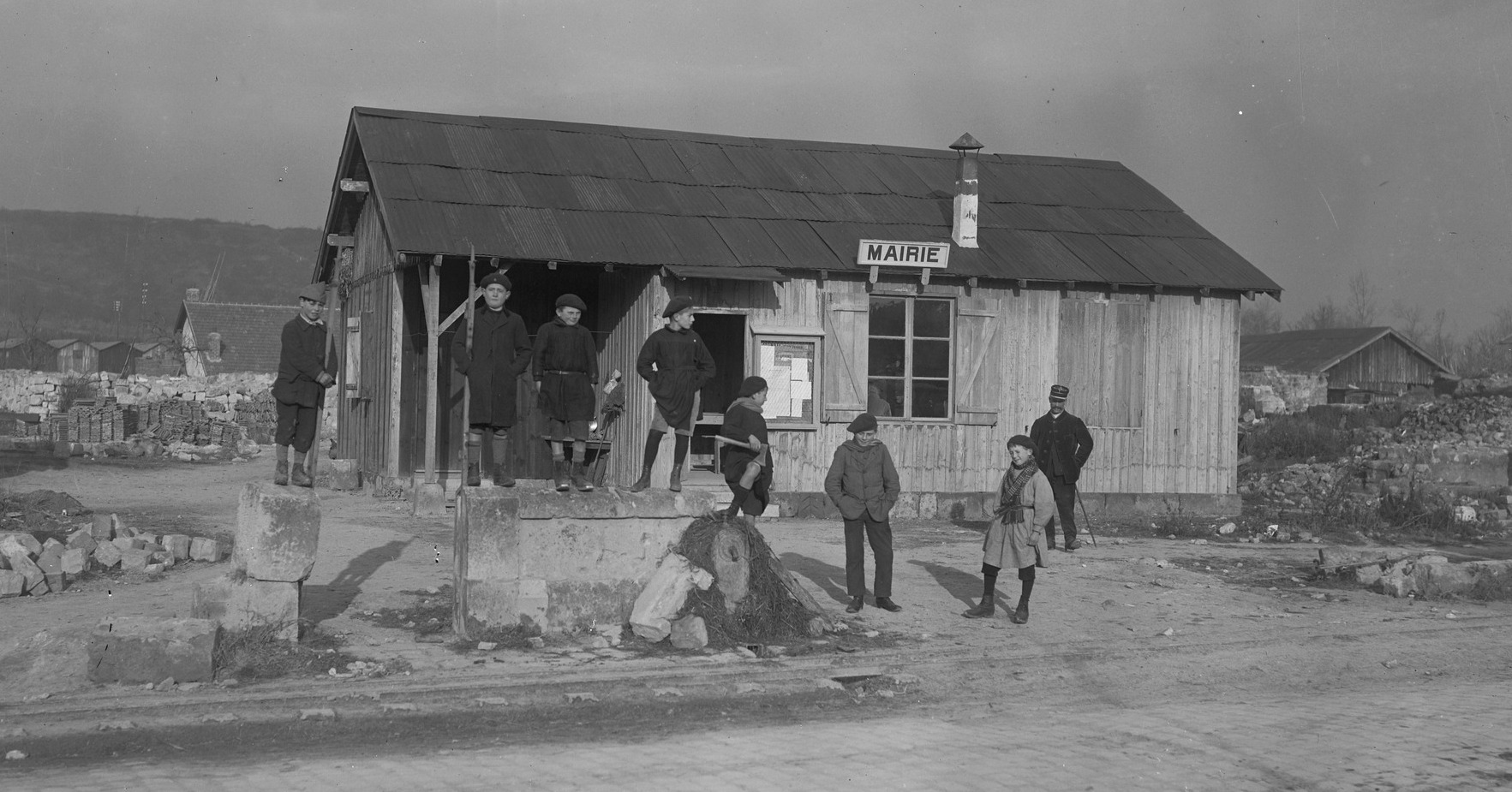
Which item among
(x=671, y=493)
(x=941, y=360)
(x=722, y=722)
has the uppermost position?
(x=941, y=360)

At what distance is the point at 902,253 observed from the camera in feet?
59.7

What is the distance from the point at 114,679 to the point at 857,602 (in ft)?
18.1

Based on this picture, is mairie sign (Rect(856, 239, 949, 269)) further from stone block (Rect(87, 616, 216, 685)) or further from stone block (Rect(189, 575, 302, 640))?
stone block (Rect(87, 616, 216, 685))

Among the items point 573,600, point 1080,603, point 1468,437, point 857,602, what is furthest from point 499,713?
point 1468,437

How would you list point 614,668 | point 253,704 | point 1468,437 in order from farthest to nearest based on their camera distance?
1. point 1468,437
2. point 614,668
3. point 253,704

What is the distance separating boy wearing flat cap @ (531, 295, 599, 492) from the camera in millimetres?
10078

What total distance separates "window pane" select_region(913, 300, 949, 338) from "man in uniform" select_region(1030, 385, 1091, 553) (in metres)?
3.86

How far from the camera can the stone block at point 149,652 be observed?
26.7ft

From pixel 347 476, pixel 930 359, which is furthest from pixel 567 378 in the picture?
pixel 347 476

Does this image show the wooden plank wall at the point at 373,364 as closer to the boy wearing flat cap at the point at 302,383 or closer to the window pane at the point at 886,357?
the window pane at the point at 886,357

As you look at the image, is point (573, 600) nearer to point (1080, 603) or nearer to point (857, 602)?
point (857, 602)

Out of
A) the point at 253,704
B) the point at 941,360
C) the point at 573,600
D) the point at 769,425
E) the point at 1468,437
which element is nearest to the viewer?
the point at 253,704

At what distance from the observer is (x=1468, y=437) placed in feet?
94.8

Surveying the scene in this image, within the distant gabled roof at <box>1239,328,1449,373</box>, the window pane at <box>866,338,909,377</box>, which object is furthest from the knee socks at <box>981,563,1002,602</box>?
the distant gabled roof at <box>1239,328,1449,373</box>
